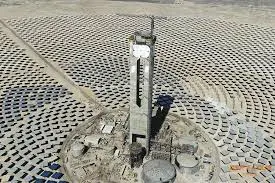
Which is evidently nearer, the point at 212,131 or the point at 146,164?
the point at 146,164

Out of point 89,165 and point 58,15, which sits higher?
point 58,15

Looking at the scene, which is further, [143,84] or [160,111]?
[160,111]

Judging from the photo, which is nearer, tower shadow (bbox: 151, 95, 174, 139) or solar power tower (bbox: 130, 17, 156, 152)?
solar power tower (bbox: 130, 17, 156, 152)

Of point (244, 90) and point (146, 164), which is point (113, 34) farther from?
point (146, 164)

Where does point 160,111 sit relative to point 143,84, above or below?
below

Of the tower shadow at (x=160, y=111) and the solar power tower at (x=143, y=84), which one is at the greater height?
the solar power tower at (x=143, y=84)

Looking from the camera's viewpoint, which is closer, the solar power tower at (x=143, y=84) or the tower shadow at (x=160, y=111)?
the solar power tower at (x=143, y=84)

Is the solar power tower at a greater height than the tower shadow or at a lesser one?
greater

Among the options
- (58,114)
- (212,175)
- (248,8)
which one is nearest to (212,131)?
(212,175)
